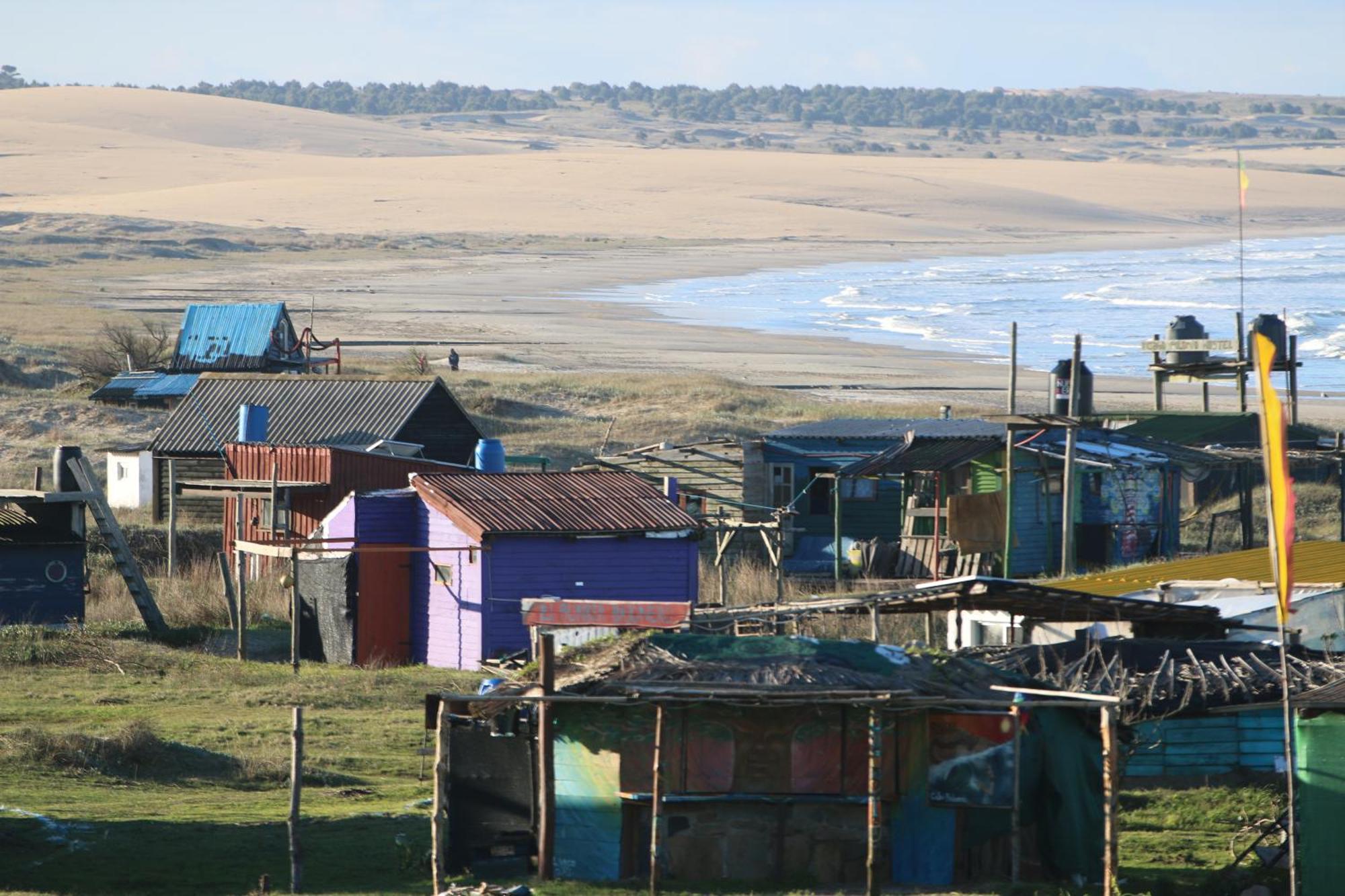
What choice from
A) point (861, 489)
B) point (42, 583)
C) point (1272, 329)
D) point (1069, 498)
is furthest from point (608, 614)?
point (1272, 329)

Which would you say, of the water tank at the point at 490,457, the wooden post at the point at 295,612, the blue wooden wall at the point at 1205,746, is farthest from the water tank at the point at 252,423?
the blue wooden wall at the point at 1205,746

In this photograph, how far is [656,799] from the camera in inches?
540

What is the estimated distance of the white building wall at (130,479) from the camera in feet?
126

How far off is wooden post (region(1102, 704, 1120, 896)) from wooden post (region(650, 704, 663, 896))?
298cm

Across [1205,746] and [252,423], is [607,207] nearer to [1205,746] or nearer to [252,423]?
[252,423]

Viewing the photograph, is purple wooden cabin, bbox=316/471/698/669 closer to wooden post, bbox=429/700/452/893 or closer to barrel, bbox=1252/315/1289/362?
wooden post, bbox=429/700/452/893

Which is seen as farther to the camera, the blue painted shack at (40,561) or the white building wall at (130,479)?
the white building wall at (130,479)

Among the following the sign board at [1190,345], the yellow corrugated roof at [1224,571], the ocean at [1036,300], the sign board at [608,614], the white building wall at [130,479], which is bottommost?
the ocean at [1036,300]

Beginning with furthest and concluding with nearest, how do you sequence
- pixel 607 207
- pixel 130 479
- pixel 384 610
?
pixel 607 207 < pixel 130 479 < pixel 384 610

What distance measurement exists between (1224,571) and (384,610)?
10781 millimetres

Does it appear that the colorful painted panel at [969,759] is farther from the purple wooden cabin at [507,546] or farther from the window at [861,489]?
the window at [861,489]

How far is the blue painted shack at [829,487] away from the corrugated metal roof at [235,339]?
21690mm

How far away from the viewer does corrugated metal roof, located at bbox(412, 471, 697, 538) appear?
25906 millimetres

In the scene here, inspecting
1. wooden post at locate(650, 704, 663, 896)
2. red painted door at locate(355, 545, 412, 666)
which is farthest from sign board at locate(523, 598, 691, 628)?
red painted door at locate(355, 545, 412, 666)
